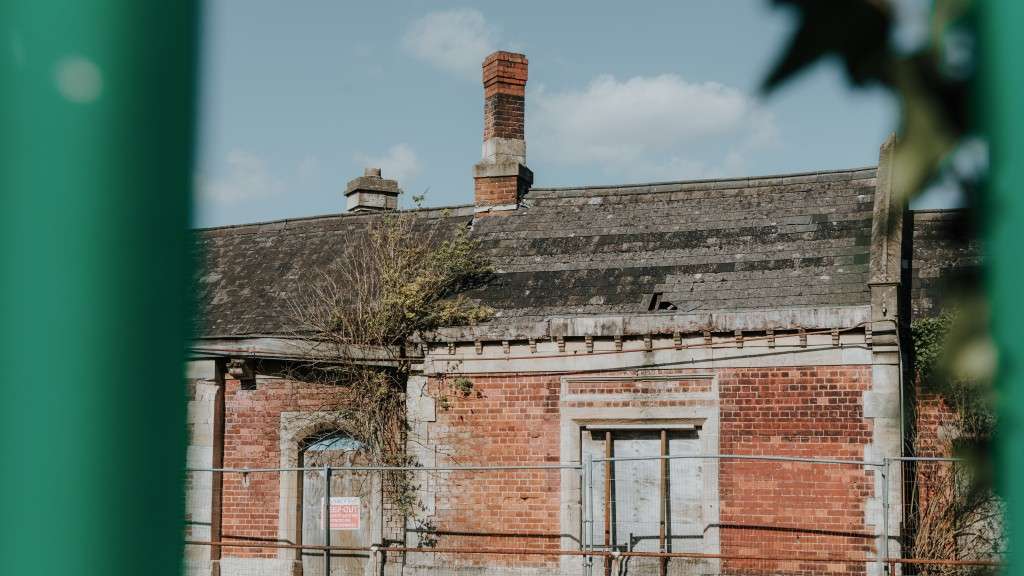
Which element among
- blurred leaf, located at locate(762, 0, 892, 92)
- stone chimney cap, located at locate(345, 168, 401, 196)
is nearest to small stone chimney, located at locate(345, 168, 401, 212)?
stone chimney cap, located at locate(345, 168, 401, 196)

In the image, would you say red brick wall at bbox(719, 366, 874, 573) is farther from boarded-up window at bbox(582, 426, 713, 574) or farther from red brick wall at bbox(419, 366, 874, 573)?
boarded-up window at bbox(582, 426, 713, 574)

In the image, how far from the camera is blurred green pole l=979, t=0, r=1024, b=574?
2.60ft

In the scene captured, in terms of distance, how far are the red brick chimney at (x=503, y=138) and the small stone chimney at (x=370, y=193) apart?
3.05 meters

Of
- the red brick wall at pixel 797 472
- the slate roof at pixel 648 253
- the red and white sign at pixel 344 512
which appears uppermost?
the slate roof at pixel 648 253

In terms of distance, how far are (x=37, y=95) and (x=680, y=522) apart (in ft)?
44.9

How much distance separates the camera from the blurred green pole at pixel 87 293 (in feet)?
2.54

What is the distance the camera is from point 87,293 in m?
0.78

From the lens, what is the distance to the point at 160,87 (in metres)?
0.80

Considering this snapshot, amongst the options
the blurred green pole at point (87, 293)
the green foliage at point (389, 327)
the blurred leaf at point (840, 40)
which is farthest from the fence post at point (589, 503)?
the blurred green pole at point (87, 293)

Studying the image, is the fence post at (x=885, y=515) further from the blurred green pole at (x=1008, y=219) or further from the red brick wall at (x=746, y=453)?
the blurred green pole at (x=1008, y=219)

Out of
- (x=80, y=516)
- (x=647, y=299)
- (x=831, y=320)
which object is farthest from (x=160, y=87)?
(x=647, y=299)

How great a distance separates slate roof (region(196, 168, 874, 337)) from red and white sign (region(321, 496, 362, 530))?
2645 millimetres

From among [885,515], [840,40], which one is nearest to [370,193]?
[885,515]

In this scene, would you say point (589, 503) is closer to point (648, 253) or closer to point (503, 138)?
point (648, 253)
